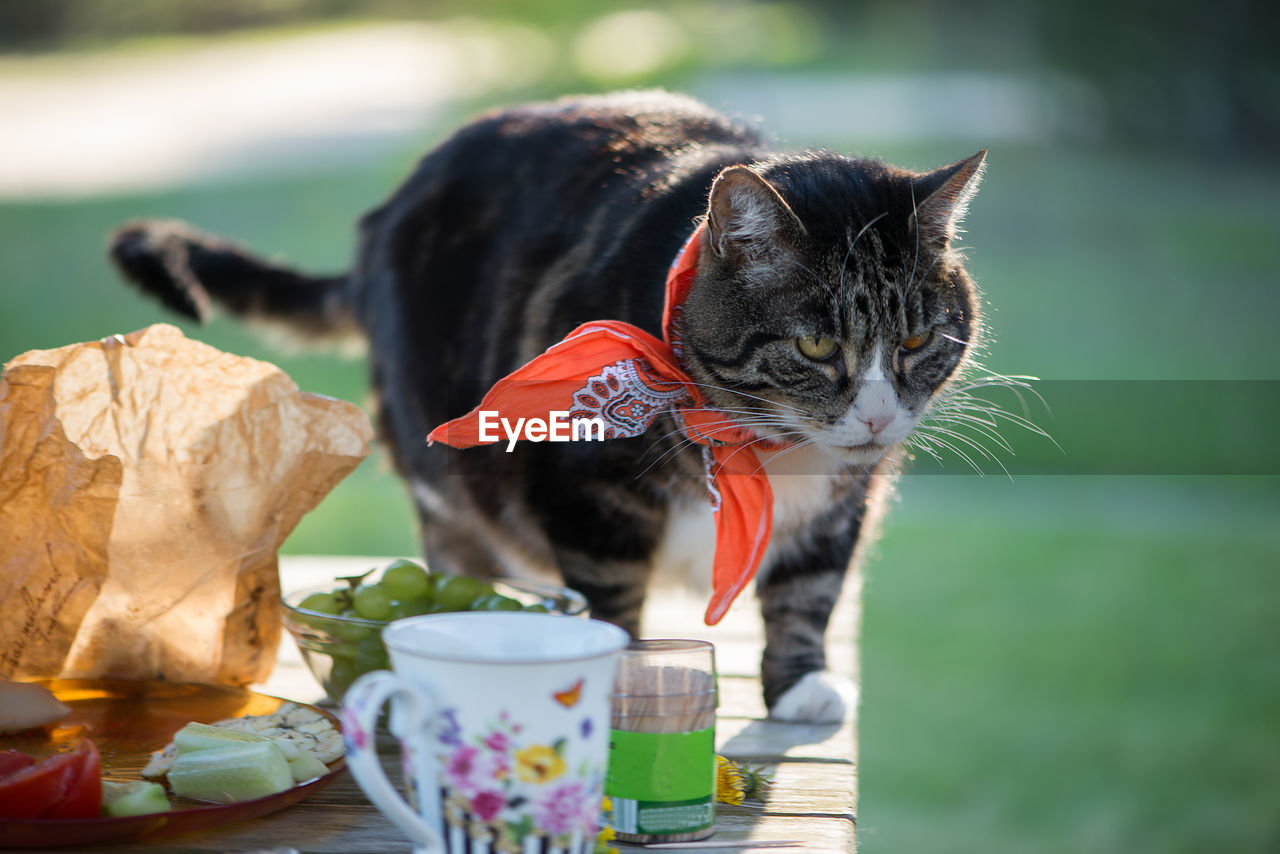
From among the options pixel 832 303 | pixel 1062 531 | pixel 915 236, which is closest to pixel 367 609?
pixel 832 303

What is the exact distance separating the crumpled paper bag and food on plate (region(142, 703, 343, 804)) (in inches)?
5.7

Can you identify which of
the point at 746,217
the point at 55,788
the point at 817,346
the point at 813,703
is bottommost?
the point at 813,703

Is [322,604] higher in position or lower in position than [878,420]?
lower

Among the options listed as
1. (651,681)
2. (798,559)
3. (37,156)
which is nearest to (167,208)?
(37,156)

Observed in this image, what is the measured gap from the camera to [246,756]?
79cm

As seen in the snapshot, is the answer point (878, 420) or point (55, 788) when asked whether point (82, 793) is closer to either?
point (55, 788)

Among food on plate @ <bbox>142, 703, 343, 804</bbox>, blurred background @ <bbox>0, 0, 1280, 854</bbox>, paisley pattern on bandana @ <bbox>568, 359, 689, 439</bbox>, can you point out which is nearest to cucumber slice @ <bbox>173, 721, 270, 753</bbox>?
food on plate @ <bbox>142, 703, 343, 804</bbox>

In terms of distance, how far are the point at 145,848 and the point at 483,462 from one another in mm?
749

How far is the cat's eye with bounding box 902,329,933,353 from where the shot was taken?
1.09 meters

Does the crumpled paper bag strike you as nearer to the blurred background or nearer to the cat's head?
the cat's head

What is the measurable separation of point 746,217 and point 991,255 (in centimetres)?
574

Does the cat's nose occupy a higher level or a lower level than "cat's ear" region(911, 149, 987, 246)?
lower

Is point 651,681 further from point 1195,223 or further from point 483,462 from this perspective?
point 1195,223

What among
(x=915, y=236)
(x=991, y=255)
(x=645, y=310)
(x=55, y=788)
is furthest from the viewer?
(x=991, y=255)
